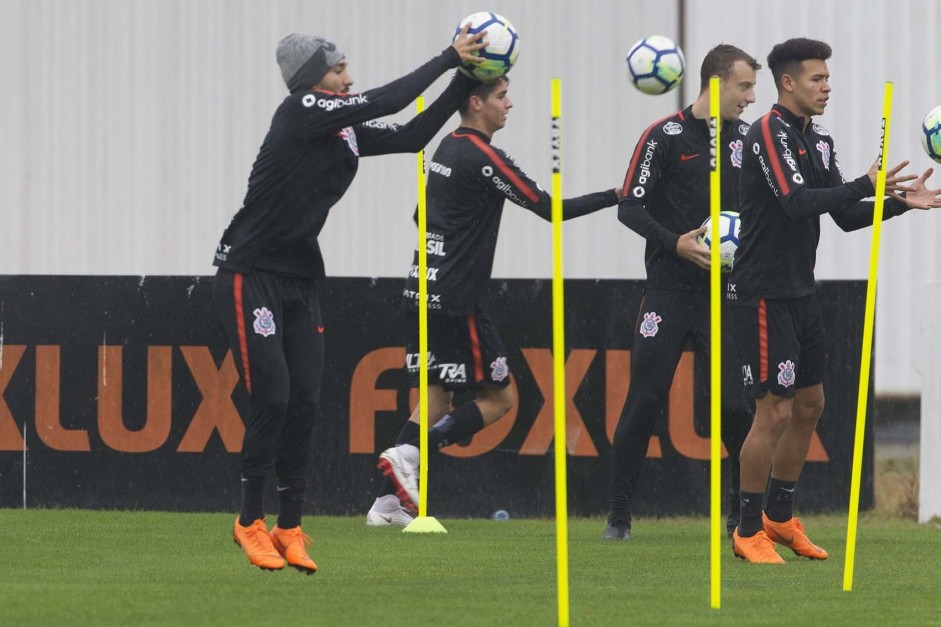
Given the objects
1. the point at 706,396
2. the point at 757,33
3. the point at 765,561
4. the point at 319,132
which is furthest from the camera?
the point at 757,33

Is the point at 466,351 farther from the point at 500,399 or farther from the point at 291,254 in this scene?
the point at 291,254

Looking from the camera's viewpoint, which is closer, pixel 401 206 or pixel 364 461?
pixel 364 461

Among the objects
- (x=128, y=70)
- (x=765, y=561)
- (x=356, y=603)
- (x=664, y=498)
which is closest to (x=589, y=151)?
(x=128, y=70)

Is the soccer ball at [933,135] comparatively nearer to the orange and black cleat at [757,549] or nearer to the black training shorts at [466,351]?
the orange and black cleat at [757,549]

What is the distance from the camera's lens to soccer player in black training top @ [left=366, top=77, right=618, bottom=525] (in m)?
9.38

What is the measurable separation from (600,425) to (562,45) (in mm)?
5583

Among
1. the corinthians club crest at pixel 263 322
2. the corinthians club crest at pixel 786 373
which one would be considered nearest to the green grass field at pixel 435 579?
the corinthians club crest at pixel 786 373

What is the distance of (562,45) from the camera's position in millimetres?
15375

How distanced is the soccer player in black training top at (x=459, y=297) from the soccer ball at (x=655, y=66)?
0.74 meters

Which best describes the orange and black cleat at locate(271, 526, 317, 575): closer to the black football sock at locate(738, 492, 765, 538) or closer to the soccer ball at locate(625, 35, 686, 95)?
the black football sock at locate(738, 492, 765, 538)

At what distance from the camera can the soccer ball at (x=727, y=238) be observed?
329 inches

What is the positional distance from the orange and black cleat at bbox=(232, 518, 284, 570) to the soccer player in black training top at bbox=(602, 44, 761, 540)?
2.42 metres

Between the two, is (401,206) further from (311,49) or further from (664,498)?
(311,49)

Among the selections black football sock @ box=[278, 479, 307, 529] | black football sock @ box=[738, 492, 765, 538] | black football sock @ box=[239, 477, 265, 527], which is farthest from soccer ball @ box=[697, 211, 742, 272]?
black football sock @ box=[239, 477, 265, 527]
